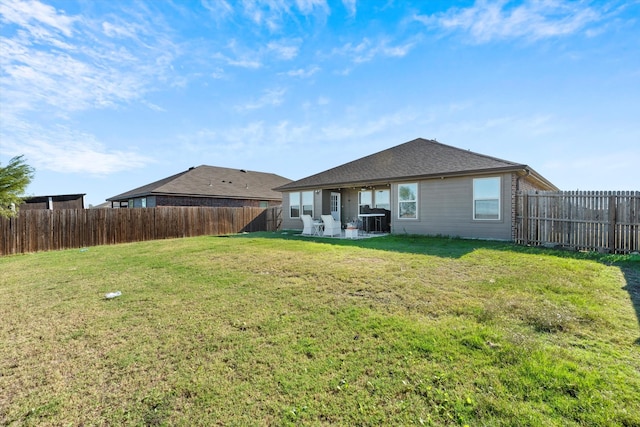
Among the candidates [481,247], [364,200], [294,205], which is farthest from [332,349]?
[294,205]

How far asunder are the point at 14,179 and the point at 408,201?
12030 millimetres

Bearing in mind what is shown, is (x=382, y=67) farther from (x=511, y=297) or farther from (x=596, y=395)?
(x=596, y=395)

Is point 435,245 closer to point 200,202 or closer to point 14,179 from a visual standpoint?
point 14,179

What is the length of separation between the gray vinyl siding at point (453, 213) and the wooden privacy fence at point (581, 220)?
1.46ft

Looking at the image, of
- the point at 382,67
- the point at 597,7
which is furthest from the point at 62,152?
the point at 597,7

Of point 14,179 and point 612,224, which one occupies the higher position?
point 14,179

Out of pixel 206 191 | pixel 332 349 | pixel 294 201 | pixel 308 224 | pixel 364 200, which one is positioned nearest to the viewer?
pixel 332 349

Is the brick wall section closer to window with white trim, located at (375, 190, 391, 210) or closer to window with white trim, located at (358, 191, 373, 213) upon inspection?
A: window with white trim, located at (358, 191, 373, 213)

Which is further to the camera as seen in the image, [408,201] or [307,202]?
[307,202]

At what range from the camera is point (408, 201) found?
1209 cm

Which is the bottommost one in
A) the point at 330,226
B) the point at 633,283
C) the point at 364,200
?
the point at 633,283

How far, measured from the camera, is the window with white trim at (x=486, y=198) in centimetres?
980

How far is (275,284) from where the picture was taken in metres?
5.32

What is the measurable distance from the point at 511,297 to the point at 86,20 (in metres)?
12.4
